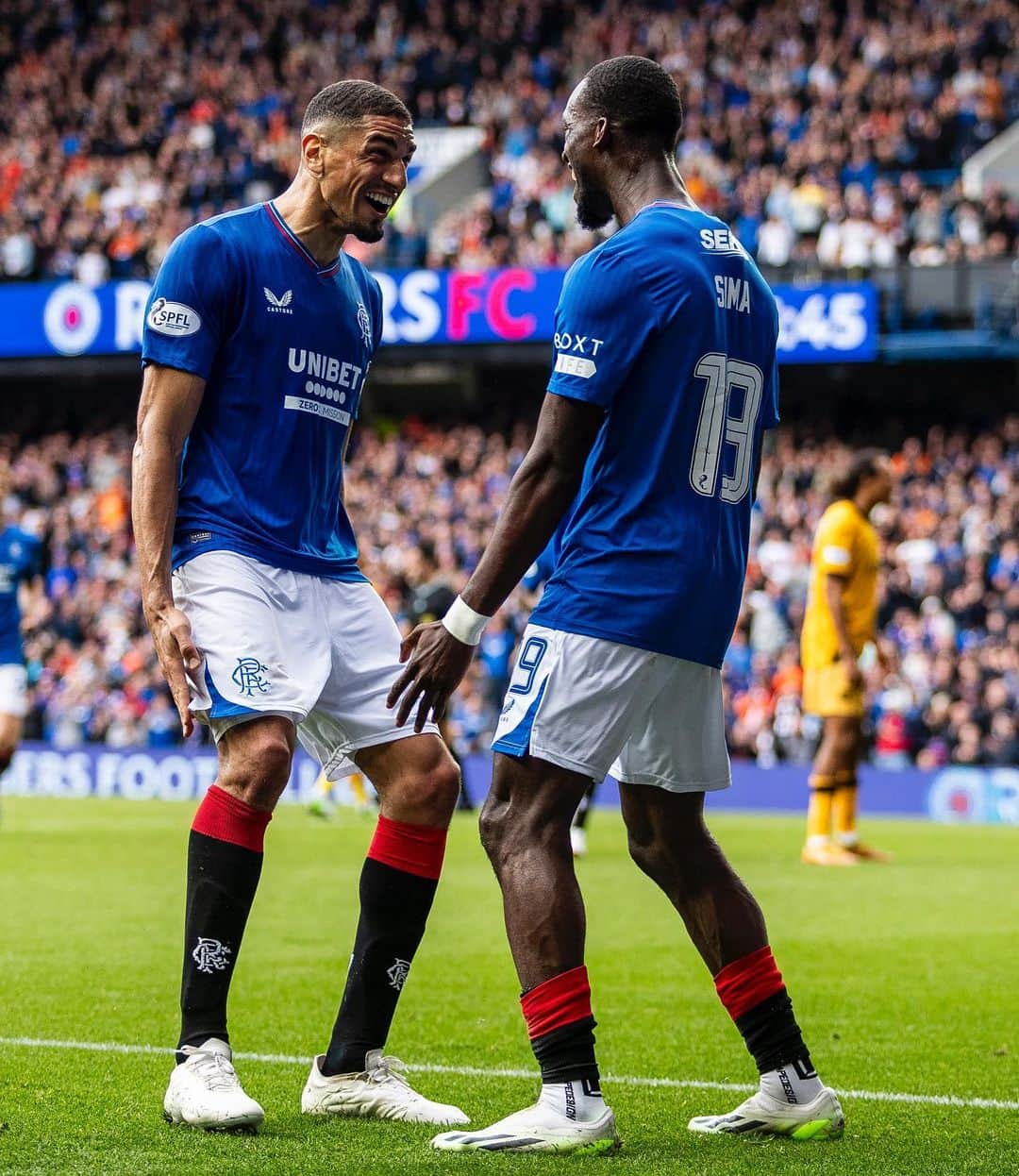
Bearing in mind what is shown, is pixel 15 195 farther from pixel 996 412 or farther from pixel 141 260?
pixel 996 412

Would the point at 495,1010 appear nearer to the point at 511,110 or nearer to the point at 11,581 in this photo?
the point at 11,581

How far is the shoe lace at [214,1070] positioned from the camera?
4.05 meters

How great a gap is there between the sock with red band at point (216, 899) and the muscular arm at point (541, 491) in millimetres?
851

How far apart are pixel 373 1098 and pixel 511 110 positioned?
27240 mm

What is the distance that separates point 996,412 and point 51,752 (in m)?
14.6

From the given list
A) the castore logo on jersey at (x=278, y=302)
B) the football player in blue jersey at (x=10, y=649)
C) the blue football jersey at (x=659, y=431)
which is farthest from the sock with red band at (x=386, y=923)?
the football player in blue jersey at (x=10, y=649)

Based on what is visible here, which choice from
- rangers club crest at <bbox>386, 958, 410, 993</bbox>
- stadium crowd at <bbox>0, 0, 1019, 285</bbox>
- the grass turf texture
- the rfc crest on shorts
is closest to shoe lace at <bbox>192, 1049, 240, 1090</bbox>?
the grass turf texture

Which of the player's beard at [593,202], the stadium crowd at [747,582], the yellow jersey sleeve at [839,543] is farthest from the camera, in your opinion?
the stadium crowd at [747,582]

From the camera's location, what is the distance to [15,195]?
1225 inches

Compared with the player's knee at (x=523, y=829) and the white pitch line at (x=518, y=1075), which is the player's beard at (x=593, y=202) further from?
the white pitch line at (x=518, y=1075)

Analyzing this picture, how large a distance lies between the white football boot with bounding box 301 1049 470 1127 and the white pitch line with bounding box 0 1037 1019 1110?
0.56m

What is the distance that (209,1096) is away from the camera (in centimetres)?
400

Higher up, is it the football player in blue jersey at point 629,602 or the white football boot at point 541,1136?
the football player in blue jersey at point 629,602

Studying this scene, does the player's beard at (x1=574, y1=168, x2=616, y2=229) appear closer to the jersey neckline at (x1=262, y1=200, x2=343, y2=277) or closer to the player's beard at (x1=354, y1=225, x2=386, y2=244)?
the player's beard at (x1=354, y1=225, x2=386, y2=244)
